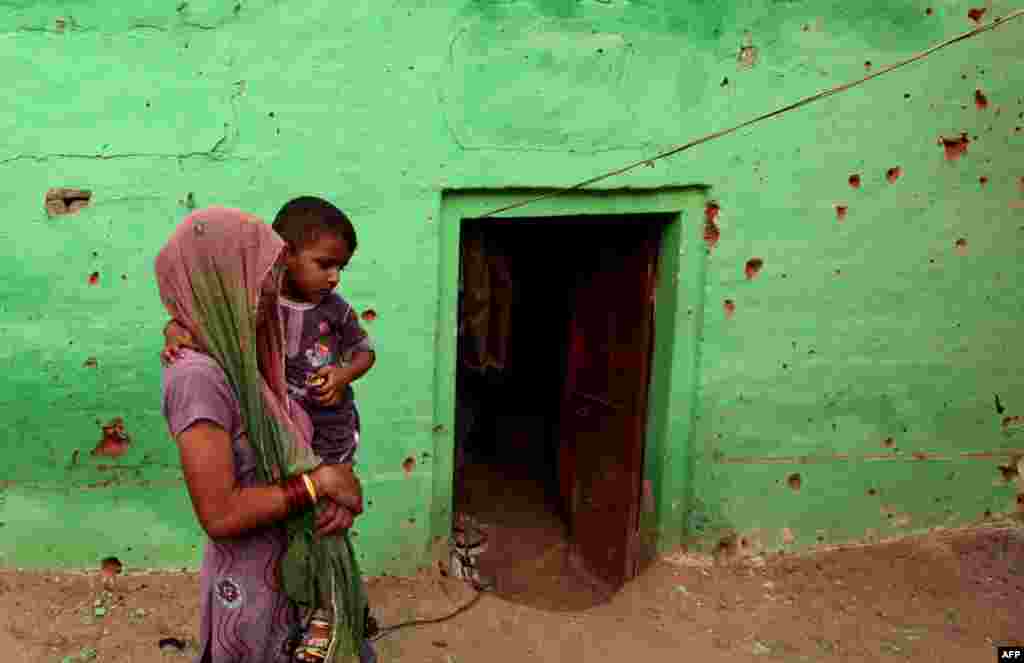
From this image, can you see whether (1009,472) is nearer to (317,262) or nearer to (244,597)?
(317,262)

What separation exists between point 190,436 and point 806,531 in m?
3.81

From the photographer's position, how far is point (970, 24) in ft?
15.8

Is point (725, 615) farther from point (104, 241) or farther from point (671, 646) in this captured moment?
point (104, 241)

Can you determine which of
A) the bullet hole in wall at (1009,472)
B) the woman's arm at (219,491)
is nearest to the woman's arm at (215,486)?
the woman's arm at (219,491)

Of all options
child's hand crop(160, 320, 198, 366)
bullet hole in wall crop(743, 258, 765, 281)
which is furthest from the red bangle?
bullet hole in wall crop(743, 258, 765, 281)

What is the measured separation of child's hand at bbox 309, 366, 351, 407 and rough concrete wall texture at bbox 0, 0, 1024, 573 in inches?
51.4

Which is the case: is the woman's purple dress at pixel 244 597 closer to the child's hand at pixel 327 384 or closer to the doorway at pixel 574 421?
the child's hand at pixel 327 384

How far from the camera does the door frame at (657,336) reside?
15.0 feet

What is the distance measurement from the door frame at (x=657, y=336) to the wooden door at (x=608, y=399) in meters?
0.06

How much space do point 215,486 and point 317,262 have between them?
0.96 metres

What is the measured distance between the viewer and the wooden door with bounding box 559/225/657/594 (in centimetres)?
512

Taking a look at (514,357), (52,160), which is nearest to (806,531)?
(514,357)

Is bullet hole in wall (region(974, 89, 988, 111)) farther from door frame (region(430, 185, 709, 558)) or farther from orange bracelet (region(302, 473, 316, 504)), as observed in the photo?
orange bracelet (region(302, 473, 316, 504))

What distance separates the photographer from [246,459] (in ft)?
7.49
